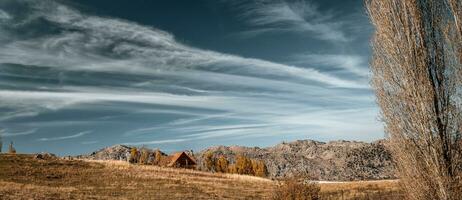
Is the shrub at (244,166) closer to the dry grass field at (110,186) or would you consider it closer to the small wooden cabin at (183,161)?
the small wooden cabin at (183,161)

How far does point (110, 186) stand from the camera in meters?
40.6

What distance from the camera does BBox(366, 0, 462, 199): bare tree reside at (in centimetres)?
1194

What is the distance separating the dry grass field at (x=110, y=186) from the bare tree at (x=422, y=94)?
48.6ft

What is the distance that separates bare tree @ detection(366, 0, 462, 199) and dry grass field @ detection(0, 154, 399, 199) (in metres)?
14.8

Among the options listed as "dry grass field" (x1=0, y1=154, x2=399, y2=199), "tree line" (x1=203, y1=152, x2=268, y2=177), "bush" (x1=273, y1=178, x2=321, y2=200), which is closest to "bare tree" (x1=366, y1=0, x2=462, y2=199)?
"bush" (x1=273, y1=178, x2=321, y2=200)

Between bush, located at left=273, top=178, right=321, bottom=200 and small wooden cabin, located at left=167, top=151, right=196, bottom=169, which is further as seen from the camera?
small wooden cabin, located at left=167, top=151, right=196, bottom=169

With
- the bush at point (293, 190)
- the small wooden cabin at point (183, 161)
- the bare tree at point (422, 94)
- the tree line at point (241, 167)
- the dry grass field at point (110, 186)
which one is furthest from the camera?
the tree line at point (241, 167)

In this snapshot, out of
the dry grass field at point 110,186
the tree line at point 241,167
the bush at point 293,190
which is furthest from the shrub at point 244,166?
the bush at point 293,190

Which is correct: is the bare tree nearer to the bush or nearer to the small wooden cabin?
the bush

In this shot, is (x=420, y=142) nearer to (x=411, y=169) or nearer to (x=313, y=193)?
(x=411, y=169)

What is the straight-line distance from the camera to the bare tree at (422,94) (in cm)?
1194

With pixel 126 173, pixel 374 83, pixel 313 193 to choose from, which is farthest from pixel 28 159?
pixel 374 83

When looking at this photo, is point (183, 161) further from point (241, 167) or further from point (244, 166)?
point (244, 166)

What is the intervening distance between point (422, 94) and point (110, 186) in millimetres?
34399
